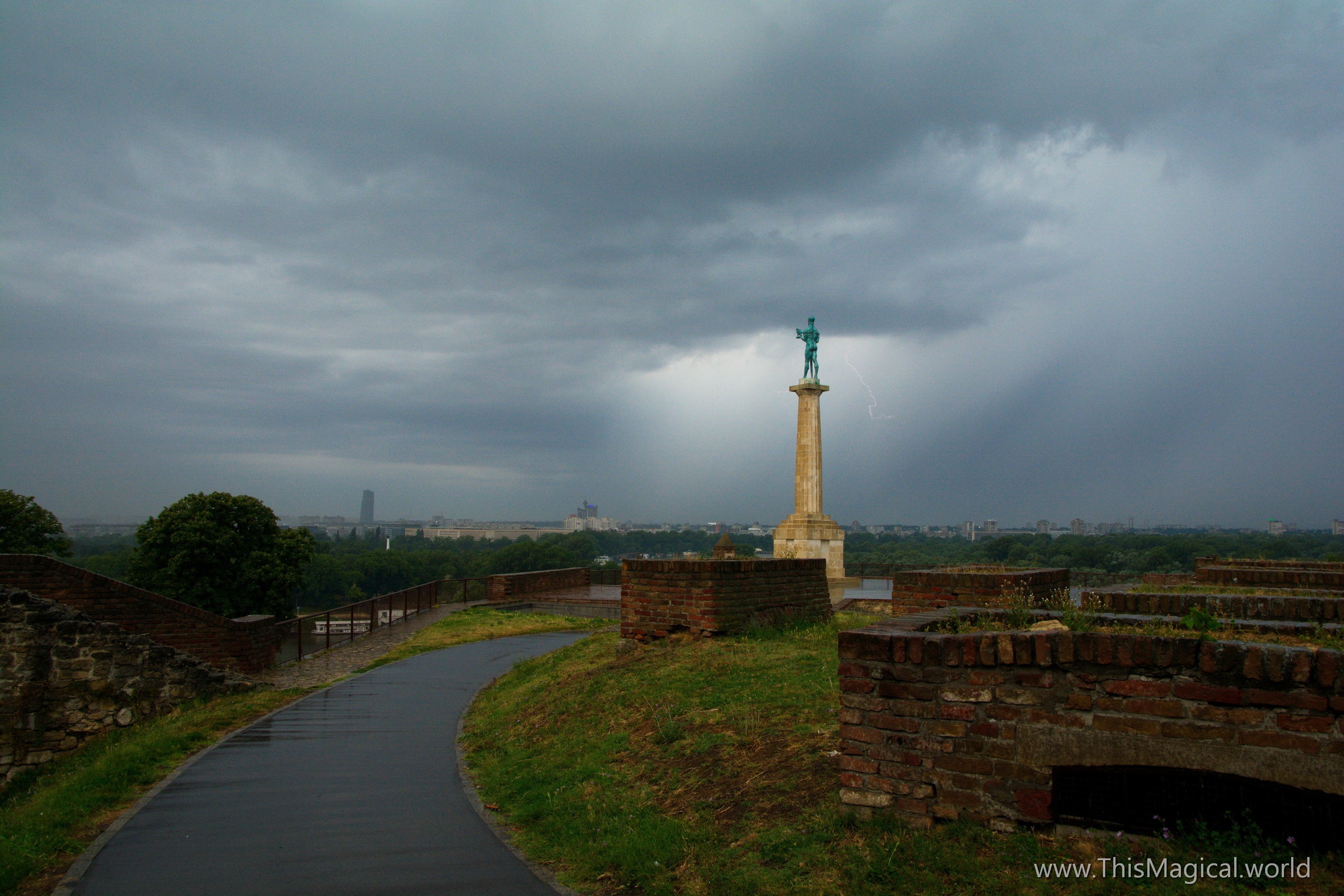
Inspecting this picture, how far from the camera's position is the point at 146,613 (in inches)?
511

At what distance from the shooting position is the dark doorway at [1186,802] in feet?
10.7

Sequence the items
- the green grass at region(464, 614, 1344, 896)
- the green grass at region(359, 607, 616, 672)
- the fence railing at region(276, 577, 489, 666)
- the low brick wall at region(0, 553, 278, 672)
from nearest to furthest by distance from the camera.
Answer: the green grass at region(464, 614, 1344, 896) → the low brick wall at region(0, 553, 278, 672) → the fence railing at region(276, 577, 489, 666) → the green grass at region(359, 607, 616, 672)

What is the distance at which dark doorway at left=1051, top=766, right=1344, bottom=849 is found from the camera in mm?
3273

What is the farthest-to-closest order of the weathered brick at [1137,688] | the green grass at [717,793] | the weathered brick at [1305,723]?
the green grass at [717,793], the weathered brick at [1137,688], the weathered brick at [1305,723]

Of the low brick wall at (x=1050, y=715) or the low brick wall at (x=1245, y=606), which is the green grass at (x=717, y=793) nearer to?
the low brick wall at (x=1050, y=715)

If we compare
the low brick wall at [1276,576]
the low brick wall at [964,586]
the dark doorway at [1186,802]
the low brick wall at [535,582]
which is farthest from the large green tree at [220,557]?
the dark doorway at [1186,802]

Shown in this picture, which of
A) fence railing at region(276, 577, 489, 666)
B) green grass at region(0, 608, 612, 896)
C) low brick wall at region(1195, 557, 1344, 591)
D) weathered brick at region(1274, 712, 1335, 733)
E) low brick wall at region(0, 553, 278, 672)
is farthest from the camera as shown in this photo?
fence railing at region(276, 577, 489, 666)

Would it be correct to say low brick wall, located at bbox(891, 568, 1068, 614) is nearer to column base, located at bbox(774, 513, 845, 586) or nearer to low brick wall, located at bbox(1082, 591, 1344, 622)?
low brick wall, located at bbox(1082, 591, 1344, 622)

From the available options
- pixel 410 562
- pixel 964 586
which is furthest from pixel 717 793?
pixel 410 562

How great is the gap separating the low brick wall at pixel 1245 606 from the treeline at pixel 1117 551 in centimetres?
1805

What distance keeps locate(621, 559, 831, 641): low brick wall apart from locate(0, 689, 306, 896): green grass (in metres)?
5.35

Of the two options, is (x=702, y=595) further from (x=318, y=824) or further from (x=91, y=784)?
(x=91, y=784)

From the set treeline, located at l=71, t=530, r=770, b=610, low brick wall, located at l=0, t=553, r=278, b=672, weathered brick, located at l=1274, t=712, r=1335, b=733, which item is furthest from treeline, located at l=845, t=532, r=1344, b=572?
weathered brick, located at l=1274, t=712, r=1335, b=733

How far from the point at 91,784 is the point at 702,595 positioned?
6605 mm
